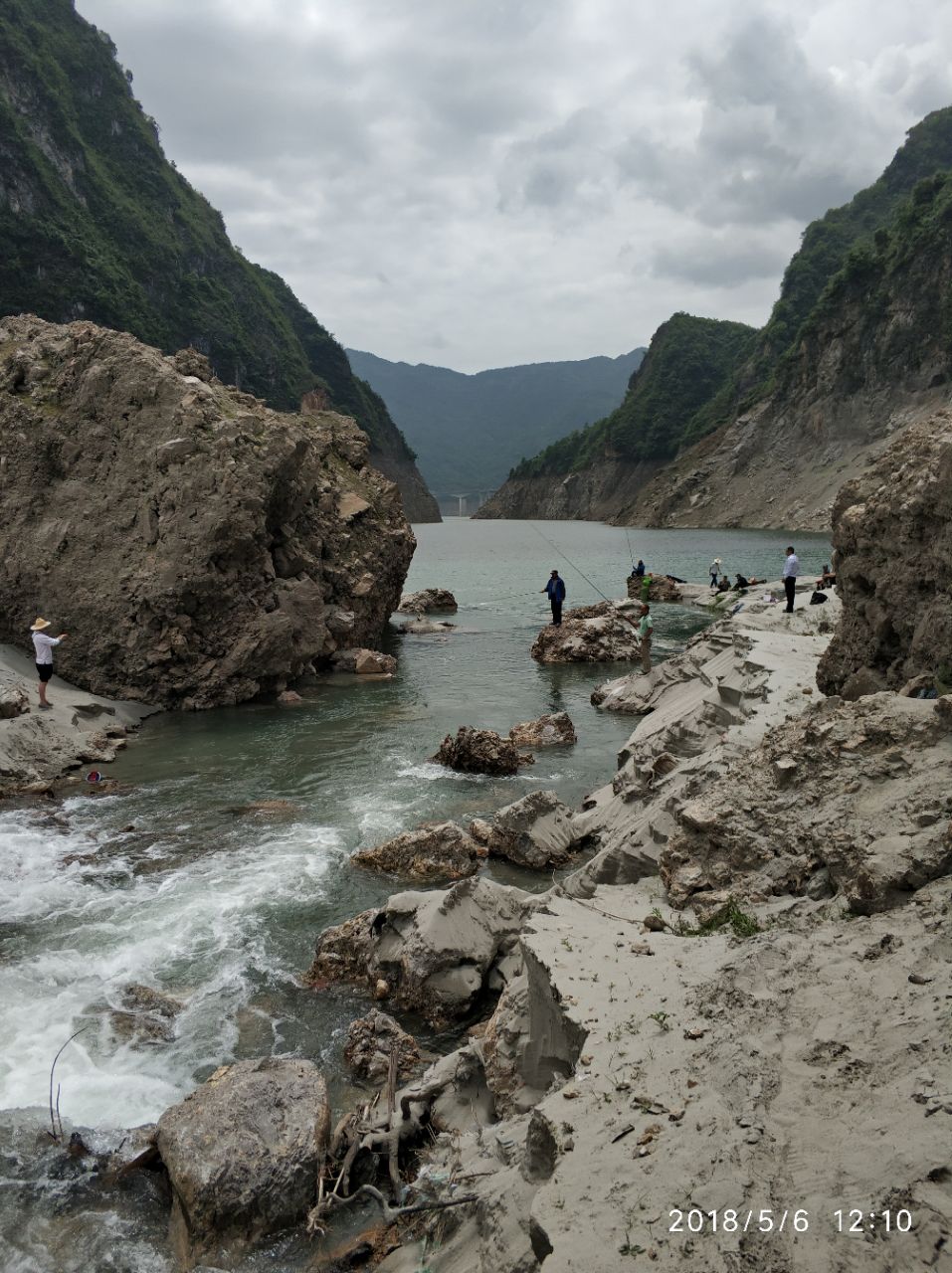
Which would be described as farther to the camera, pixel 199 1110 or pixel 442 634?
pixel 442 634

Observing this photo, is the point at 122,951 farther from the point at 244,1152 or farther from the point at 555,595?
the point at 555,595

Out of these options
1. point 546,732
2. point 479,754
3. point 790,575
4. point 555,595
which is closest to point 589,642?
point 555,595

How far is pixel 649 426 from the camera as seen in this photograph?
13275 cm

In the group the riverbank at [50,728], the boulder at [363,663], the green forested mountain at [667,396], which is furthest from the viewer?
the green forested mountain at [667,396]

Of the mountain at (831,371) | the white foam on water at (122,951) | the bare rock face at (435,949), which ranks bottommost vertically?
the white foam on water at (122,951)

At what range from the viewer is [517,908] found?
8102 millimetres

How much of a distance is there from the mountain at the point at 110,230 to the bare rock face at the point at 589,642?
66199 millimetres

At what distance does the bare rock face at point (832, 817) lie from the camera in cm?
548

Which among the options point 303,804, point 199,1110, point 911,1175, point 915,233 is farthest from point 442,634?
point 915,233

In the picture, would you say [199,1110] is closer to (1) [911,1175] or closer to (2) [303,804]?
(1) [911,1175]

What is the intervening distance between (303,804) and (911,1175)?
10.5 meters

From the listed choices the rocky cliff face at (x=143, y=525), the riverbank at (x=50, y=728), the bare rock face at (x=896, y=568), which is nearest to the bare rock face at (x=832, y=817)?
the bare rock face at (x=896, y=568)

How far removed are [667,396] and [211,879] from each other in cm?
13690

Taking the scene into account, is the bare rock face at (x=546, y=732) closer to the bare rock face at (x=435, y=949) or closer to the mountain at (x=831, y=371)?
the bare rock face at (x=435, y=949)
